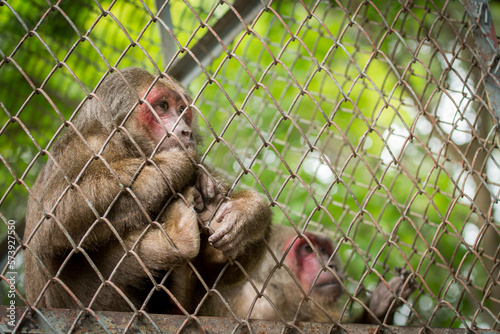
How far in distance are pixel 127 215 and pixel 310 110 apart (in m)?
5.86

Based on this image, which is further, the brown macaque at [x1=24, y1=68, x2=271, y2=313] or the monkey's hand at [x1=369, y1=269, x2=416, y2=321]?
the monkey's hand at [x1=369, y1=269, x2=416, y2=321]

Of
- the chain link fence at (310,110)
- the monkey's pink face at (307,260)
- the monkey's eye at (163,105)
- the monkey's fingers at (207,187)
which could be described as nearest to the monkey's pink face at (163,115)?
the monkey's eye at (163,105)

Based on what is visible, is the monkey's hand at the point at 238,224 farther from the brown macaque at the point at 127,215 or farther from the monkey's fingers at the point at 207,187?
the monkey's fingers at the point at 207,187

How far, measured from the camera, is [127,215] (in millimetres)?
2855

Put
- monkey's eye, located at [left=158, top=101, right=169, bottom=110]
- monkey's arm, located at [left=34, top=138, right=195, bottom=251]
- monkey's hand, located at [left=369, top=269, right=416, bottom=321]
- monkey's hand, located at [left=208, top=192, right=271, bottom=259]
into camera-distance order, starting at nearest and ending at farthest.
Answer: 1. monkey's hand, located at [left=208, top=192, right=271, bottom=259]
2. monkey's arm, located at [left=34, top=138, right=195, bottom=251]
3. monkey's eye, located at [left=158, top=101, right=169, bottom=110]
4. monkey's hand, located at [left=369, top=269, right=416, bottom=321]

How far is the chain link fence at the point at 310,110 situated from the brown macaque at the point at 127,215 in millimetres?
204

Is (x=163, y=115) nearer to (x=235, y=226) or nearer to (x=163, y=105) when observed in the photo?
(x=163, y=105)

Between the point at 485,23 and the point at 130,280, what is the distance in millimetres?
2927

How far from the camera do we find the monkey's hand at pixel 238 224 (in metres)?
2.67

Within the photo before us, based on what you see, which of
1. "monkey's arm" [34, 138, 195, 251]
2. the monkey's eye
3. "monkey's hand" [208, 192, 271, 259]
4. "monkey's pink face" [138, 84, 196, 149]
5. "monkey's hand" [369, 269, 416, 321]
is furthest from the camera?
"monkey's hand" [369, 269, 416, 321]

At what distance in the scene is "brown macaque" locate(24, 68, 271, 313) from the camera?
2.67 meters

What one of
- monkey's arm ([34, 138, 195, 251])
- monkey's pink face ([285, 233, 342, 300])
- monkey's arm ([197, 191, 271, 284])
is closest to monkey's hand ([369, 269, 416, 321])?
monkey's pink face ([285, 233, 342, 300])

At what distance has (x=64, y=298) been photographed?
10.3 feet

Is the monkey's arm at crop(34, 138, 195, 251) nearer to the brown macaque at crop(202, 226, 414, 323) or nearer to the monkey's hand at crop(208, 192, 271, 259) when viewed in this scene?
the monkey's hand at crop(208, 192, 271, 259)
